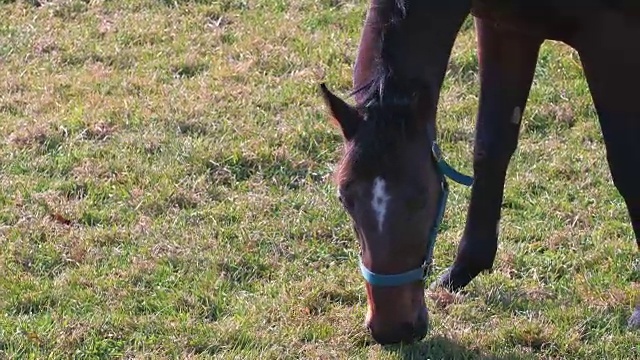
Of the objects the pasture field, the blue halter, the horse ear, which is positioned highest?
the horse ear

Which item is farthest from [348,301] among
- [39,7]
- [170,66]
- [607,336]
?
[39,7]

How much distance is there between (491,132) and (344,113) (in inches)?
42.5

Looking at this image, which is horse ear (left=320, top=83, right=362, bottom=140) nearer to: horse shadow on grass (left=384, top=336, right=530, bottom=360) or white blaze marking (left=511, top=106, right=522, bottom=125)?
horse shadow on grass (left=384, top=336, right=530, bottom=360)

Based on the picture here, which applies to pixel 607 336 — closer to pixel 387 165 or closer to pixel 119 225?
pixel 387 165

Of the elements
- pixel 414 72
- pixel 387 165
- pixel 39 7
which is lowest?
pixel 39 7

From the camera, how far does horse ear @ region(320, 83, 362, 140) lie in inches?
126

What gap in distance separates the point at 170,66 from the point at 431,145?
3.10 metres

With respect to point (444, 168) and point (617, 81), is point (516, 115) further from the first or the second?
point (444, 168)

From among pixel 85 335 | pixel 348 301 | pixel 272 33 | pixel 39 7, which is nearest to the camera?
pixel 85 335

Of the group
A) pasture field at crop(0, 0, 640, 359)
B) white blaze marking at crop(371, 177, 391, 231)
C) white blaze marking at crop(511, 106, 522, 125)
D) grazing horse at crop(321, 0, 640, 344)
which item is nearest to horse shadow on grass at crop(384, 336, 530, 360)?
pasture field at crop(0, 0, 640, 359)

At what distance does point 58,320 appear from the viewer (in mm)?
3934

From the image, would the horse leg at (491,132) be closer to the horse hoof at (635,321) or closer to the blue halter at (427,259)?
the horse hoof at (635,321)

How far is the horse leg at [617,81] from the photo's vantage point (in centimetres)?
354

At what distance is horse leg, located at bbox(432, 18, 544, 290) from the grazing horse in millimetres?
142
